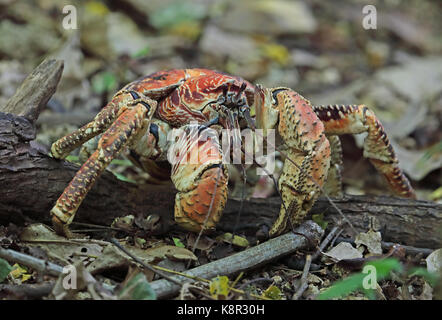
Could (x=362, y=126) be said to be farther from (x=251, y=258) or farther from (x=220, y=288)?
(x=220, y=288)

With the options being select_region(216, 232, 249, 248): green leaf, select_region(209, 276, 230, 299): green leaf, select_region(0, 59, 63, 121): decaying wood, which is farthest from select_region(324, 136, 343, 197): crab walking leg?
select_region(0, 59, 63, 121): decaying wood

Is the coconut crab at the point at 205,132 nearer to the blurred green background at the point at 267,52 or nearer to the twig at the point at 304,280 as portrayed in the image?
the twig at the point at 304,280

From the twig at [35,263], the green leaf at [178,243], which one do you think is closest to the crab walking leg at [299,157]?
the green leaf at [178,243]

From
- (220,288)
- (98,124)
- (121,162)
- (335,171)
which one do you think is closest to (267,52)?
(121,162)

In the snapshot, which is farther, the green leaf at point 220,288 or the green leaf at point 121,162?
the green leaf at point 121,162

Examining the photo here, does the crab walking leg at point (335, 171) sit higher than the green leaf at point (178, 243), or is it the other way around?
the crab walking leg at point (335, 171)

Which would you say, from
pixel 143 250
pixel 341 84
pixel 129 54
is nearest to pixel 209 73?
pixel 143 250

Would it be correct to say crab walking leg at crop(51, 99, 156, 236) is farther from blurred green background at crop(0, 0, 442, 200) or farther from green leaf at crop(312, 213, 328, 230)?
blurred green background at crop(0, 0, 442, 200)
